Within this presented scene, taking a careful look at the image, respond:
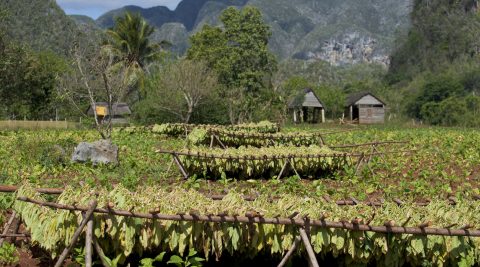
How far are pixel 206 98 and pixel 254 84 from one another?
39.5 feet

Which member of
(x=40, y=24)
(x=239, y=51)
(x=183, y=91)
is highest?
(x=40, y=24)

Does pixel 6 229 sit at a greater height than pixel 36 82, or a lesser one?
lesser

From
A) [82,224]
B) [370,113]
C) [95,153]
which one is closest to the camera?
[82,224]

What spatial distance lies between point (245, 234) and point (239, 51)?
43.3 meters

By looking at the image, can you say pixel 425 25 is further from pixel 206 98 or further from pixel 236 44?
pixel 206 98

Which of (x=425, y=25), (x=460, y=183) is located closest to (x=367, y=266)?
(x=460, y=183)

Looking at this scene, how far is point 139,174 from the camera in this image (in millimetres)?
14188

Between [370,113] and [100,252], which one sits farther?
[370,113]

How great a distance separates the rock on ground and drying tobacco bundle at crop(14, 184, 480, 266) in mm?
9193

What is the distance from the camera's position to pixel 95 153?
49.9ft

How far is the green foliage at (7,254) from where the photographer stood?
6.25m

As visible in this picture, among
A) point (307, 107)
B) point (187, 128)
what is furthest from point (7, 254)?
point (307, 107)

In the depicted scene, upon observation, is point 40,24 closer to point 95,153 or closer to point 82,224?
point 95,153

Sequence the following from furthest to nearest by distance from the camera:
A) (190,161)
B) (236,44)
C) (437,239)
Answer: (236,44) → (190,161) → (437,239)
